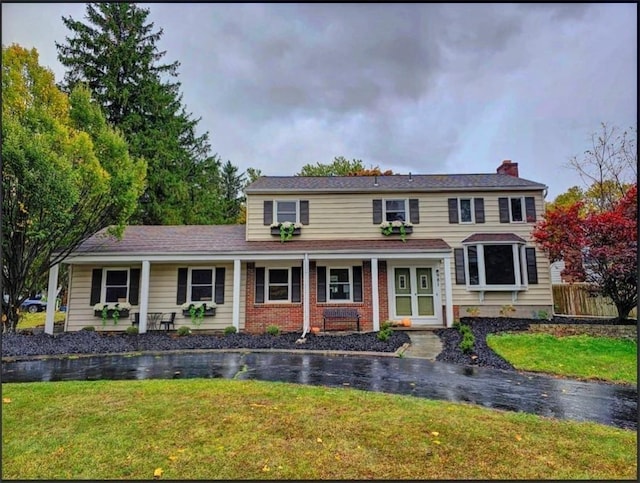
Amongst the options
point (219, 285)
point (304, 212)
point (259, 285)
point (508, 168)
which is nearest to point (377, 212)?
point (304, 212)

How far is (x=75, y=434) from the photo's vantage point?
13.5 feet

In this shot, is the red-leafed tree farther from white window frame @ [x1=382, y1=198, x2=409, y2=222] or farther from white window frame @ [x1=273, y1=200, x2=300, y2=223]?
white window frame @ [x1=273, y1=200, x2=300, y2=223]

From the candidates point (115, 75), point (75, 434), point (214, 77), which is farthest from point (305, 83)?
point (115, 75)

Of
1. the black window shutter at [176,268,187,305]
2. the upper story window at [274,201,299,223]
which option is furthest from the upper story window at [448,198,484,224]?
the black window shutter at [176,268,187,305]

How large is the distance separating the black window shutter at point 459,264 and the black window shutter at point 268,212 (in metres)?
7.18

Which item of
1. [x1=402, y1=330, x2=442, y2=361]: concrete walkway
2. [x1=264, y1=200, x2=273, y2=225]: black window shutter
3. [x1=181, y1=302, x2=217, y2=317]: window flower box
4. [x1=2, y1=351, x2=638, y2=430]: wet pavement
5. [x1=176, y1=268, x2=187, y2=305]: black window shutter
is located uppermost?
[x1=264, y1=200, x2=273, y2=225]: black window shutter

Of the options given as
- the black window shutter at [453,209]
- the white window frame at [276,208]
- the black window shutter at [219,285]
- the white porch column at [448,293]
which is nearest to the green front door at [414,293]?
the white porch column at [448,293]

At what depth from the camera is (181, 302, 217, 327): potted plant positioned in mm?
13484

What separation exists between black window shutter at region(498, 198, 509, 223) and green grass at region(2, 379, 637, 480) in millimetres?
11467

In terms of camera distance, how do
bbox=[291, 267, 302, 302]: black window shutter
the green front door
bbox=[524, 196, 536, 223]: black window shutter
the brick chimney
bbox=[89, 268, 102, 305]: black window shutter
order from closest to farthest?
bbox=[89, 268, 102, 305]: black window shutter < bbox=[291, 267, 302, 302]: black window shutter < the green front door < bbox=[524, 196, 536, 223]: black window shutter < the brick chimney

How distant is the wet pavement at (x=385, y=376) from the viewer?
5.85m

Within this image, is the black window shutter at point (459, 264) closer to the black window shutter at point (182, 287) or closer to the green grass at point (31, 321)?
the black window shutter at point (182, 287)

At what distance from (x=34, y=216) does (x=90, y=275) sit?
330 centimetres

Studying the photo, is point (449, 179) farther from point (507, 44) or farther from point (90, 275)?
point (90, 275)
